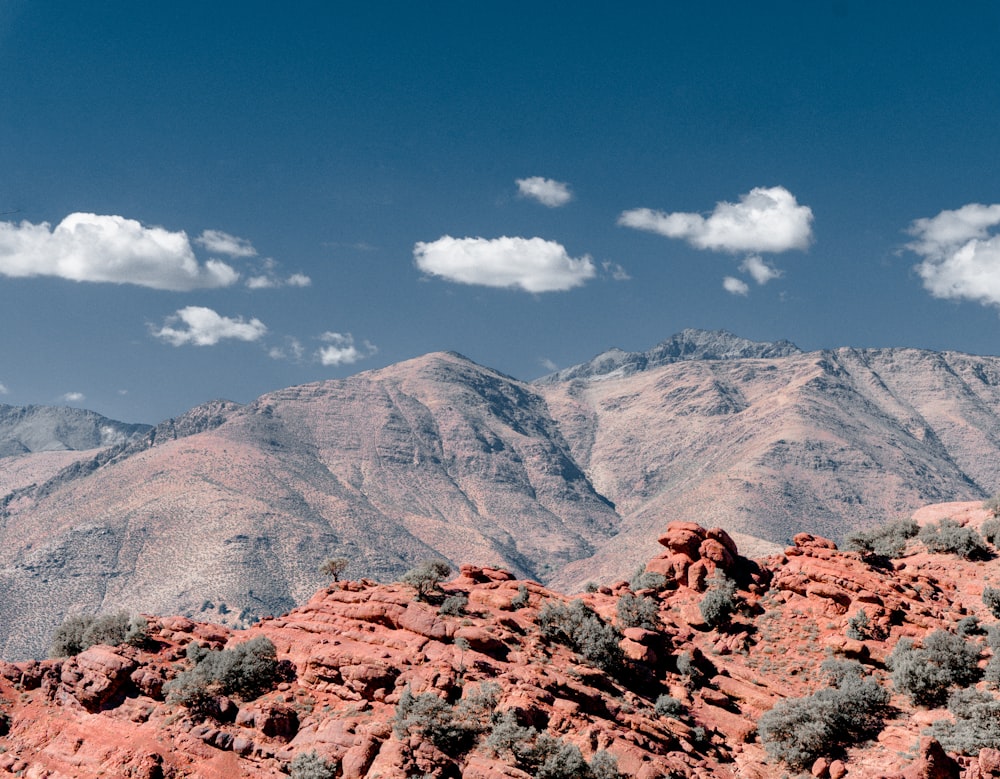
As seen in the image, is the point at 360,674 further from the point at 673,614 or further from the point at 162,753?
the point at 673,614

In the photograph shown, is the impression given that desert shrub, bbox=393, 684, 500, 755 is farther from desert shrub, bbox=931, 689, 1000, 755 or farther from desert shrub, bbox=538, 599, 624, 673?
desert shrub, bbox=931, 689, 1000, 755

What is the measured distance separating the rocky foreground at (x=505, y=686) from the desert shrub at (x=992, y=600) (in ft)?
2.69

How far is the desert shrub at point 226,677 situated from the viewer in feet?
129

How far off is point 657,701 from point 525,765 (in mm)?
9192

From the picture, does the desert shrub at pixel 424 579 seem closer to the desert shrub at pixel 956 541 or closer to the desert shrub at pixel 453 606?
the desert shrub at pixel 453 606

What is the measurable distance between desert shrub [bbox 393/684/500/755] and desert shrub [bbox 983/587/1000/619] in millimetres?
28557

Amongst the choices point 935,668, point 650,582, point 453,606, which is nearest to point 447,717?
point 453,606

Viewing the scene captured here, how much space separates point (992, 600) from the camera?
47.7 m

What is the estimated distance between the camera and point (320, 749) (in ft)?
117

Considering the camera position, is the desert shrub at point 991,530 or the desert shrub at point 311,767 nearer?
the desert shrub at point 311,767

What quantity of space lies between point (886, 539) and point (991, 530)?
8.26 metres

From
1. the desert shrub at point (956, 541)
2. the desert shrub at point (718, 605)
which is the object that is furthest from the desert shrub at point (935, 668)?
the desert shrub at point (956, 541)

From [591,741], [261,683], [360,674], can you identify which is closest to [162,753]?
[261,683]

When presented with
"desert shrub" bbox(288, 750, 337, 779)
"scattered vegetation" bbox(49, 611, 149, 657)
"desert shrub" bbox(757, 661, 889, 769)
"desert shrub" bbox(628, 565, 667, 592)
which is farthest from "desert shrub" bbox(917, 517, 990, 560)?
"scattered vegetation" bbox(49, 611, 149, 657)
